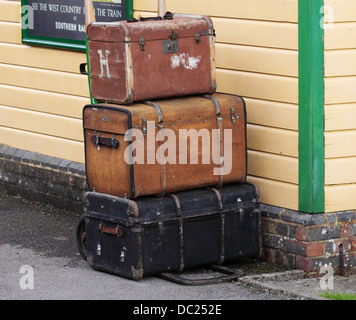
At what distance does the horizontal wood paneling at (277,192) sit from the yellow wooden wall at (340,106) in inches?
10.7

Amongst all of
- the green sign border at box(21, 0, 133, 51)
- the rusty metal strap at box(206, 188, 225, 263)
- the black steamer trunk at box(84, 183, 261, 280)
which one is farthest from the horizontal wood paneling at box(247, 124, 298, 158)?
the green sign border at box(21, 0, 133, 51)

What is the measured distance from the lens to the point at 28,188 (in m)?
11.5

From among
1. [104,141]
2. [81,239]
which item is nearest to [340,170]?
[104,141]

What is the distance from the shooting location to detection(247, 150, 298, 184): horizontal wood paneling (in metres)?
8.73

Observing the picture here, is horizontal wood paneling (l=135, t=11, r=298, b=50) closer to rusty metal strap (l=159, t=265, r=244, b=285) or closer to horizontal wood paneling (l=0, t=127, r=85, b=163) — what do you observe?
rusty metal strap (l=159, t=265, r=244, b=285)

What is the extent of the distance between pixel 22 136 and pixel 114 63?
134 inches

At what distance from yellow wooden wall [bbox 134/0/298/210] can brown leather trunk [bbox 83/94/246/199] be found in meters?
0.22

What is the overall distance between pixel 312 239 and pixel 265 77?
136 cm

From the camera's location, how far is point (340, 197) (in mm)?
8680

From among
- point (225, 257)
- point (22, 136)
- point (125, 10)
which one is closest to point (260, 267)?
point (225, 257)

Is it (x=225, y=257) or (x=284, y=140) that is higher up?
(x=284, y=140)

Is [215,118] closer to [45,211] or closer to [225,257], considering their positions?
[225,257]

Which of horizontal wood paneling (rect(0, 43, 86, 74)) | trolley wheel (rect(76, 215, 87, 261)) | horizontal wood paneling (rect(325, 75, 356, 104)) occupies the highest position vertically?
horizontal wood paneling (rect(0, 43, 86, 74))

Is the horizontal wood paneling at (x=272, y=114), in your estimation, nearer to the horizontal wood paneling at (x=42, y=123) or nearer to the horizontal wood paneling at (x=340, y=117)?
the horizontal wood paneling at (x=340, y=117)
